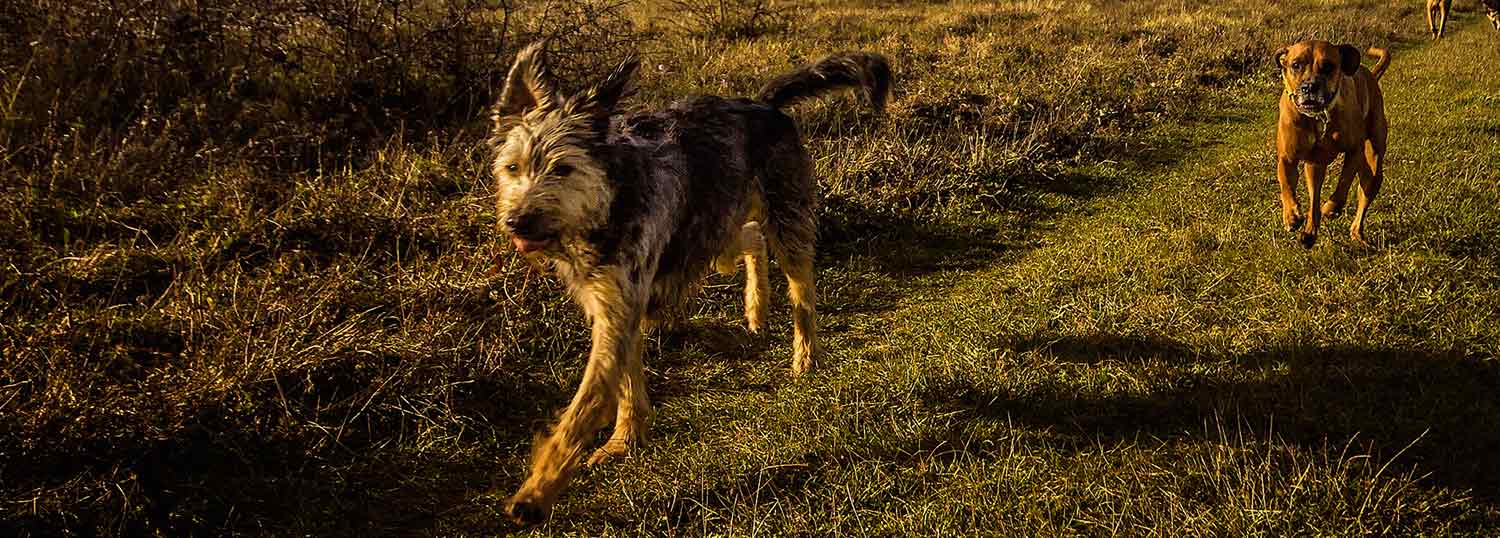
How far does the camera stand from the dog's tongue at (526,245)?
10.2 feet

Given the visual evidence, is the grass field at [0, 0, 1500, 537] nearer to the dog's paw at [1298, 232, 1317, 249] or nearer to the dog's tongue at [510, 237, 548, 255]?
the dog's paw at [1298, 232, 1317, 249]

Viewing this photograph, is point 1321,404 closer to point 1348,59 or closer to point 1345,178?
point 1345,178

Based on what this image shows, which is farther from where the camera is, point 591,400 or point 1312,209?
point 1312,209

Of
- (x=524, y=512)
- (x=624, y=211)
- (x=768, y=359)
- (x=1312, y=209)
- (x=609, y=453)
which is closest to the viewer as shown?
(x=524, y=512)

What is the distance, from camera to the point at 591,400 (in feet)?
10.2

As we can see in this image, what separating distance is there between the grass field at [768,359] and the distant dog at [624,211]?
46 centimetres

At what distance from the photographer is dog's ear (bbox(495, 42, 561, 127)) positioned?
3502 millimetres

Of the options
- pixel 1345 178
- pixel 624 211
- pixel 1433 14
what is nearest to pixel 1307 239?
pixel 1345 178

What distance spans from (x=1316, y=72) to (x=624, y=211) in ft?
14.7

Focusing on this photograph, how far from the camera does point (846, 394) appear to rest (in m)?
4.16

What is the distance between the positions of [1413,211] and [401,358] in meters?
6.34

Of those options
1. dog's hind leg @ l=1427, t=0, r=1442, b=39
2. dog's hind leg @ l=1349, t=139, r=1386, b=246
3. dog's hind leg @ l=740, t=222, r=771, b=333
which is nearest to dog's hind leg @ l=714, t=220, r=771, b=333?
dog's hind leg @ l=740, t=222, r=771, b=333

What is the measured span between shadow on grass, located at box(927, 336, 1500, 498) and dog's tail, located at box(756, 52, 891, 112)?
6.26 ft

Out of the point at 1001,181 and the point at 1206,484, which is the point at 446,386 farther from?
the point at 1001,181
